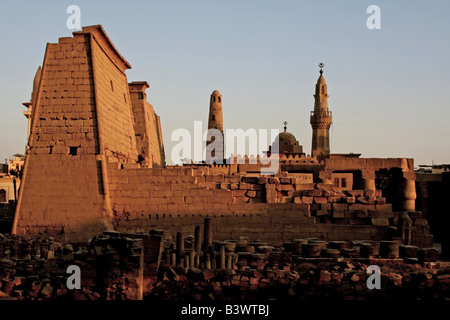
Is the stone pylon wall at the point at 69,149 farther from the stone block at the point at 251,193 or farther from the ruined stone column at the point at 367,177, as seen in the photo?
the ruined stone column at the point at 367,177

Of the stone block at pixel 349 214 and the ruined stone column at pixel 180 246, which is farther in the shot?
the stone block at pixel 349 214

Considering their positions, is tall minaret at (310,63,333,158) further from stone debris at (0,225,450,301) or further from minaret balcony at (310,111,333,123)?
stone debris at (0,225,450,301)

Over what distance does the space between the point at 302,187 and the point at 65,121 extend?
24.3 feet

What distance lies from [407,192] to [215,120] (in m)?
19.0

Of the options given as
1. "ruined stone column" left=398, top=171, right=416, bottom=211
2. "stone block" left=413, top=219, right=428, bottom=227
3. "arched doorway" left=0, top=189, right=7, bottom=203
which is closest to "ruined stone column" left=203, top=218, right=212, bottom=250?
"stone block" left=413, top=219, right=428, bottom=227

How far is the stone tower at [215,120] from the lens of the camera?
36.2 m

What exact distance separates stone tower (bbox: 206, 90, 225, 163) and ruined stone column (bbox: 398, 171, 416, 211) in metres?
17.6

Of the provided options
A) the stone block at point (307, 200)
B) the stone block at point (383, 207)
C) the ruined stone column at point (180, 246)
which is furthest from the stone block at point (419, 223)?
the ruined stone column at point (180, 246)

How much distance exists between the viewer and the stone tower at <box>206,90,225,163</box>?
3625 cm

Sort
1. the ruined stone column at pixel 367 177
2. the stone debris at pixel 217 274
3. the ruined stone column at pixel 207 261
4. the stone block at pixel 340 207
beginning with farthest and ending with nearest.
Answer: the ruined stone column at pixel 367 177 → the stone block at pixel 340 207 → the ruined stone column at pixel 207 261 → the stone debris at pixel 217 274

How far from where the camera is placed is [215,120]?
119ft

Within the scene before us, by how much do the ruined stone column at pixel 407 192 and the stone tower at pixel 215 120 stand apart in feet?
57.8
